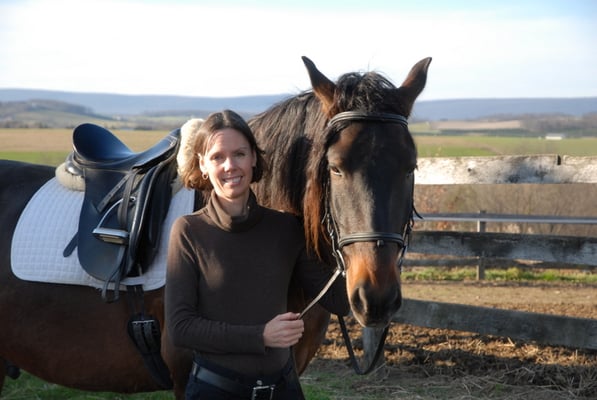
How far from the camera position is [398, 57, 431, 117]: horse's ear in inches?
96.3

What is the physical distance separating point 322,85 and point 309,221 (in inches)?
19.7

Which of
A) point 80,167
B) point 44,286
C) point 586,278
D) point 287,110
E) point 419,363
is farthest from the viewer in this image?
point 586,278

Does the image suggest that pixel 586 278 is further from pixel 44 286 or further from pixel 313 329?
pixel 44 286

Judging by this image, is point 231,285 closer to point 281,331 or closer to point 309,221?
point 281,331

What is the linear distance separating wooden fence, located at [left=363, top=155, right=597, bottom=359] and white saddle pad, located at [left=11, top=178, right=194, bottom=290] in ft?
10.5

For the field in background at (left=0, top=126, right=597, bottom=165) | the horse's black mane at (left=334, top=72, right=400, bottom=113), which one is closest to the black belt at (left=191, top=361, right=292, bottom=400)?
the horse's black mane at (left=334, top=72, right=400, bottom=113)

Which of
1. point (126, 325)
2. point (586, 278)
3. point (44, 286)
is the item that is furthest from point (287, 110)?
point (586, 278)

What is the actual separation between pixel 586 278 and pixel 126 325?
8.33 meters

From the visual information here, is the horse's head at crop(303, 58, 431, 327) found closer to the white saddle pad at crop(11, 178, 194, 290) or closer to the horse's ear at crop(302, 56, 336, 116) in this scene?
the horse's ear at crop(302, 56, 336, 116)

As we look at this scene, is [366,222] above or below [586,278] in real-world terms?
above

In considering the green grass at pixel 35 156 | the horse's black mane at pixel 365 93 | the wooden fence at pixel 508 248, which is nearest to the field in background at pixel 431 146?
the green grass at pixel 35 156

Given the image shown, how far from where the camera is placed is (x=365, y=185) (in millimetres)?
2170

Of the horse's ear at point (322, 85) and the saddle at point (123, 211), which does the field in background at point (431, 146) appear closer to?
the saddle at point (123, 211)

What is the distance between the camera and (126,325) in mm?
2871
